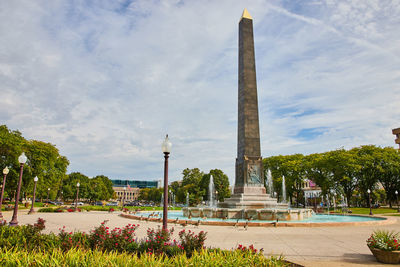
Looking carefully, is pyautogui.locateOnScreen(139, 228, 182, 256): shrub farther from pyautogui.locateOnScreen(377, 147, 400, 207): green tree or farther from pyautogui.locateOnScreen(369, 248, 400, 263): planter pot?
pyautogui.locateOnScreen(377, 147, 400, 207): green tree

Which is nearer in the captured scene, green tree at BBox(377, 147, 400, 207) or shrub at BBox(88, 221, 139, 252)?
shrub at BBox(88, 221, 139, 252)

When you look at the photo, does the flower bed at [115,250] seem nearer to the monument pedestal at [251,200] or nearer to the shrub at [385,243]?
the shrub at [385,243]

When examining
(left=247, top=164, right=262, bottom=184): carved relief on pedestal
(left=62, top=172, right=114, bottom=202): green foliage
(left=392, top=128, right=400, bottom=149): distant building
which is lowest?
(left=62, top=172, right=114, bottom=202): green foliage

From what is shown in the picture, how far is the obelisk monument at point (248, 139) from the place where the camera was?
2408 centimetres

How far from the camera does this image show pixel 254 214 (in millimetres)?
20156

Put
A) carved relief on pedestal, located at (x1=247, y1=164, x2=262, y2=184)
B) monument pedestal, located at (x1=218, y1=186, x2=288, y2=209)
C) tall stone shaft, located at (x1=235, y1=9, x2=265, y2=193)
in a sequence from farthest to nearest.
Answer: tall stone shaft, located at (x1=235, y1=9, x2=265, y2=193) < carved relief on pedestal, located at (x1=247, y1=164, x2=262, y2=184) < monument pedestal, located at (x1=218, y1=186, x2=288, y2=209)

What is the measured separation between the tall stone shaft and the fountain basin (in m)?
3.90

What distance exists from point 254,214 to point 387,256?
1302 centimetres

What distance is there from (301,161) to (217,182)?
72.1ft

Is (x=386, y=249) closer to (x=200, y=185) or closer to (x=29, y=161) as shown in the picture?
(x=29, y=161)

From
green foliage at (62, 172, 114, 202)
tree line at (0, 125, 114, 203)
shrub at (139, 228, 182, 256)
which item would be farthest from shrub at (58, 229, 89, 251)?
green foliage at (62, 172, 114, 202)

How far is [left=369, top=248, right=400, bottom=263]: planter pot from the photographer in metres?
7.36

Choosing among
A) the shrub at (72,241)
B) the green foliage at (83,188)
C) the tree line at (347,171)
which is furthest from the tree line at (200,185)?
the shrub at (72,241)

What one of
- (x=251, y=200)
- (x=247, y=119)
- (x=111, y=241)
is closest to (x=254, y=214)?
(x=251, y=200)
